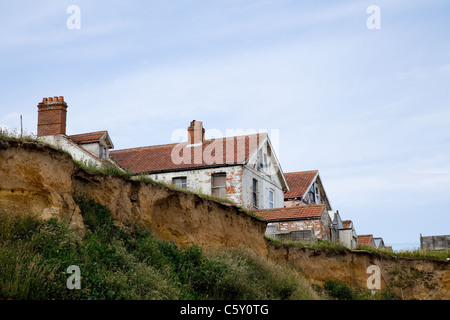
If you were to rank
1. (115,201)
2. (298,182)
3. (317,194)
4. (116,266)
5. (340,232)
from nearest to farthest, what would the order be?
(116,266) → (115,201) → (340,232) → (298,182) → (317,194)

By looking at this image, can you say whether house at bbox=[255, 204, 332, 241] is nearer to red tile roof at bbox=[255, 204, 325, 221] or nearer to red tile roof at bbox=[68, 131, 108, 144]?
red tile roof at bbox=[255, 204, 325, 221]

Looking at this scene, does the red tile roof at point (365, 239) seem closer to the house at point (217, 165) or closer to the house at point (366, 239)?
Answer: the house at point (366, 239)

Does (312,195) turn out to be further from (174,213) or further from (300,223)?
(174,213)

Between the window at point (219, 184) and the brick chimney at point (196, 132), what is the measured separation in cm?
289

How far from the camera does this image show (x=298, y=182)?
4356 cm

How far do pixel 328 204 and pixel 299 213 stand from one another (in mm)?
15752

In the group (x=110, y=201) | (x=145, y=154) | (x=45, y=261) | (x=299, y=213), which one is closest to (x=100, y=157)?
(x=145, y=154)

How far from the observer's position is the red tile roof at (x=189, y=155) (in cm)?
3566

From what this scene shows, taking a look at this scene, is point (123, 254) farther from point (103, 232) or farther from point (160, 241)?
point (160, 241)

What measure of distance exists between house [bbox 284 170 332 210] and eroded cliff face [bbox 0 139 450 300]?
15940 mm

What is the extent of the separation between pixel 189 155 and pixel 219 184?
10.2 feet

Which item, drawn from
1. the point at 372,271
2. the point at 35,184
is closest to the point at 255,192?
the point at 372,271

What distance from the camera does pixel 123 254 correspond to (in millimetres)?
15562
